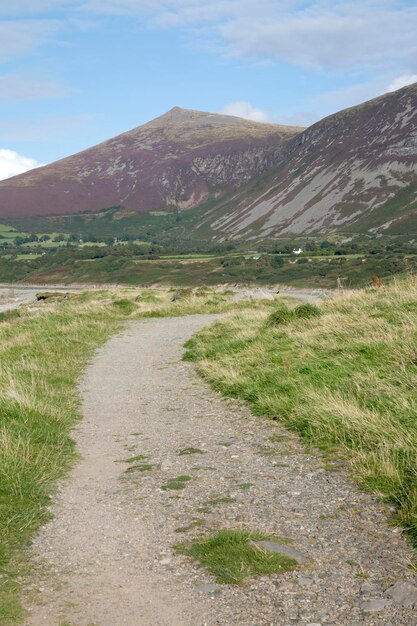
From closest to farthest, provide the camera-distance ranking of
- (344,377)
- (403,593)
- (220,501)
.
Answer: (403,593)
(220,501)
(344,377)

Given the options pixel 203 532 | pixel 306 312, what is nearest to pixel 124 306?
pixel 306 312

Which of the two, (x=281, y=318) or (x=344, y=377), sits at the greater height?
(x=281, y=318)

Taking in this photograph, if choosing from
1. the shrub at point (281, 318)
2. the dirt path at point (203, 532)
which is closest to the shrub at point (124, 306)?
the shrub at point (281, 318)

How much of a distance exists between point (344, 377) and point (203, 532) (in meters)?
6.36

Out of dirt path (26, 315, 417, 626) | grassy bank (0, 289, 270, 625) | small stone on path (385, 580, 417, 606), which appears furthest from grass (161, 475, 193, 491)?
small stone on path (385, 580, 417, 606)

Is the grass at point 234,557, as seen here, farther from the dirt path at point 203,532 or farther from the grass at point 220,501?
the grass at point 220,501

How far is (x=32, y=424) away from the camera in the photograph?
35.8ft

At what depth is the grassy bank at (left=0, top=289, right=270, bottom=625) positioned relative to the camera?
6.70m

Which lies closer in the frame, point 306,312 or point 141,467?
point 141,467

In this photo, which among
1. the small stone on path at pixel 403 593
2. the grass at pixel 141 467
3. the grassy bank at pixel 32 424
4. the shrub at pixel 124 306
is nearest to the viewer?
the small stone on path at pixel 403 593

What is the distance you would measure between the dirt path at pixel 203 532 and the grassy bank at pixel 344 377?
409mm

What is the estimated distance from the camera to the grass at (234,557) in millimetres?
5789

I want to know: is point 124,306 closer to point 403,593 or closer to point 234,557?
point 234,557

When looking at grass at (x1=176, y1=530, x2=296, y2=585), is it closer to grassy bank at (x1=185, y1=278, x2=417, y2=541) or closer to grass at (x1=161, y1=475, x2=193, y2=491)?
grassy bank at (x1=185, y1=278, x2=417, y2=541)
